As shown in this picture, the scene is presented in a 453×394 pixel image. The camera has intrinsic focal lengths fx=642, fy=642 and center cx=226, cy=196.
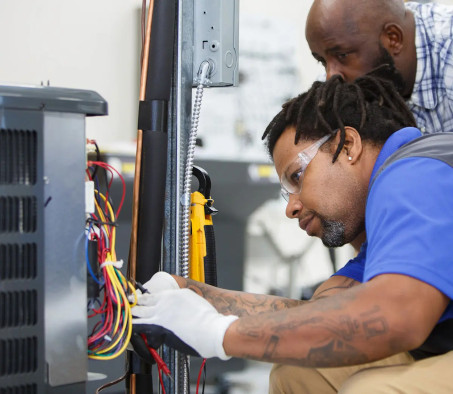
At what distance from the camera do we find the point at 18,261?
0.97 metres

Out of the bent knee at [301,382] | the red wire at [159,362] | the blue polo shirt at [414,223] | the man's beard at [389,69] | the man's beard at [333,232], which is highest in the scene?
the man's beard at [389,69]

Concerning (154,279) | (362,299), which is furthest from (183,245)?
(362,299)

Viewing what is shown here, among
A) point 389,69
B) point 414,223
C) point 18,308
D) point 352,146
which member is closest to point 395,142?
point 352,146

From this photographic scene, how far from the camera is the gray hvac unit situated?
0.96 metres

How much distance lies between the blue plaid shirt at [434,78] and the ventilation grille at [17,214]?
1.34 meters

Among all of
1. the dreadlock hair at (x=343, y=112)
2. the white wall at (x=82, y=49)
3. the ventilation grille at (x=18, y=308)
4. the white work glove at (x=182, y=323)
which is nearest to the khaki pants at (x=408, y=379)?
the white work glove at (x=182, y=323)

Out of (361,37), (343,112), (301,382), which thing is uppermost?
(361,37)

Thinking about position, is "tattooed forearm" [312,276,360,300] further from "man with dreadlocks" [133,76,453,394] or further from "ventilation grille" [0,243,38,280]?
"ventilation grille" [0,243,38,280]

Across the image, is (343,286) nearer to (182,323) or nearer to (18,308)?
(182,323)

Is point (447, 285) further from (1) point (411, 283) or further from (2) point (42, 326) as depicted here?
(2) point (42, 326)

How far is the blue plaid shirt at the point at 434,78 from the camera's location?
1.92m

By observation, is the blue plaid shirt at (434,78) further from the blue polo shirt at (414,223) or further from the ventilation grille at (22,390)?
the ventilation grille at (22,390)

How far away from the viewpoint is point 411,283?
100 centimetres

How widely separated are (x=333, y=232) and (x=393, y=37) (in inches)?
33.4
